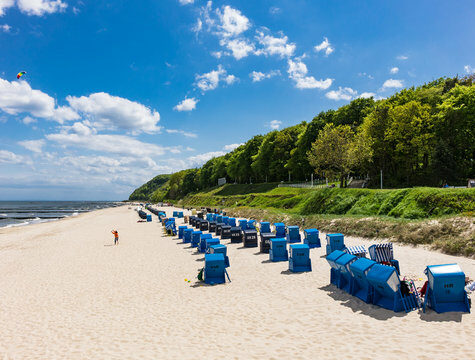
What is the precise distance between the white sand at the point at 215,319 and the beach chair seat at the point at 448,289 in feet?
0.93

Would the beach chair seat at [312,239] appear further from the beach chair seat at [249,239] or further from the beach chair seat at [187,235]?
the beach chair seat at [187,235]

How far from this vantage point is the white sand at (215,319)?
745cm

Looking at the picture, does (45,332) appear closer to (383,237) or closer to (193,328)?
(193,328)

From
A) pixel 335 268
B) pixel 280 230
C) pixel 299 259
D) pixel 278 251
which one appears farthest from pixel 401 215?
pixel 335 268

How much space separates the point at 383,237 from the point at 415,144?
72.3 feet

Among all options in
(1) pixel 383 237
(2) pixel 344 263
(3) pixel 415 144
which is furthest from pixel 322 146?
(2) pixel 344 263

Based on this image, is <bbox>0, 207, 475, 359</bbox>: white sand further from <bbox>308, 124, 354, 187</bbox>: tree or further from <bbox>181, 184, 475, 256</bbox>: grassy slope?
<bbox>308, 124, 354, 187</bbox>: tree

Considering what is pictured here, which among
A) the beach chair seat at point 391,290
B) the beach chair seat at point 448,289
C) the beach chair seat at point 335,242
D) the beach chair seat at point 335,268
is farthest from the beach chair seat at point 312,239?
the beach chair seat at point 448,289

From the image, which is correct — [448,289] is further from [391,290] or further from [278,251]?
[278,251]

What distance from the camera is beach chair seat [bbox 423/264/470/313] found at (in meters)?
8.77

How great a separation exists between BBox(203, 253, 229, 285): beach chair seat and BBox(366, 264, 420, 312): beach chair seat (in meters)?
6.56

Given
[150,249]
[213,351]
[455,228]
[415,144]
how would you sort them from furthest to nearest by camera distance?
[415,144], [150,249], [455,228], [213,351]

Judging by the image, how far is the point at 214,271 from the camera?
1363 centimetres

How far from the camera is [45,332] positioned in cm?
931
